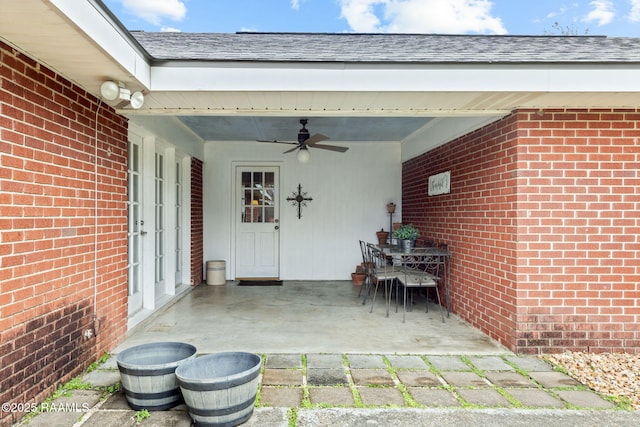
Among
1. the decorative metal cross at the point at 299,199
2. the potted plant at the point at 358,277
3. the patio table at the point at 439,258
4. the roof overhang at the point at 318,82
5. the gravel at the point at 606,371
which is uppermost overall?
the roof overhang at the point at 318,82

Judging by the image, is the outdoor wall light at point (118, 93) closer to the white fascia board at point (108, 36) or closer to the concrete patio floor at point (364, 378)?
the white fascia board at point (108, 36)

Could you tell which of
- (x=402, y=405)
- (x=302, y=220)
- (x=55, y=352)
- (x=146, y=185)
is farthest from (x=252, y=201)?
(x=402, y=405)

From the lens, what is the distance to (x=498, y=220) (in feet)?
12.0

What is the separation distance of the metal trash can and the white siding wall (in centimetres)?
37

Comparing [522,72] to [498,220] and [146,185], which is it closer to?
[498,220]

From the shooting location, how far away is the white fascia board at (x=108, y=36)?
1907 millimetres

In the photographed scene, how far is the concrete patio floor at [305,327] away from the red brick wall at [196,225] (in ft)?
2.75

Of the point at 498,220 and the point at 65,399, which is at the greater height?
the point at 498,220

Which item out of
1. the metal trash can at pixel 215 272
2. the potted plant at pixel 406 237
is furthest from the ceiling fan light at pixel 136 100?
the metal trash can at pixel 215 272

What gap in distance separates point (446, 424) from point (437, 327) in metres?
1.92

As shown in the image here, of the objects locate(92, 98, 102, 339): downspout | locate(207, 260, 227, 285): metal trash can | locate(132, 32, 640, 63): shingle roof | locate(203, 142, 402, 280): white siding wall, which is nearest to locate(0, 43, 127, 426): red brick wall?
locate(92, 98, 102, 339): downspout

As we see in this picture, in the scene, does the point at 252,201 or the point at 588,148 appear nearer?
the point at 588,148

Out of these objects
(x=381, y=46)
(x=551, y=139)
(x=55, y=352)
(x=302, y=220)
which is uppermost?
(x=381, y=46)

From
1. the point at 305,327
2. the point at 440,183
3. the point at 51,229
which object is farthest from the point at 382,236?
the point at 51,229
